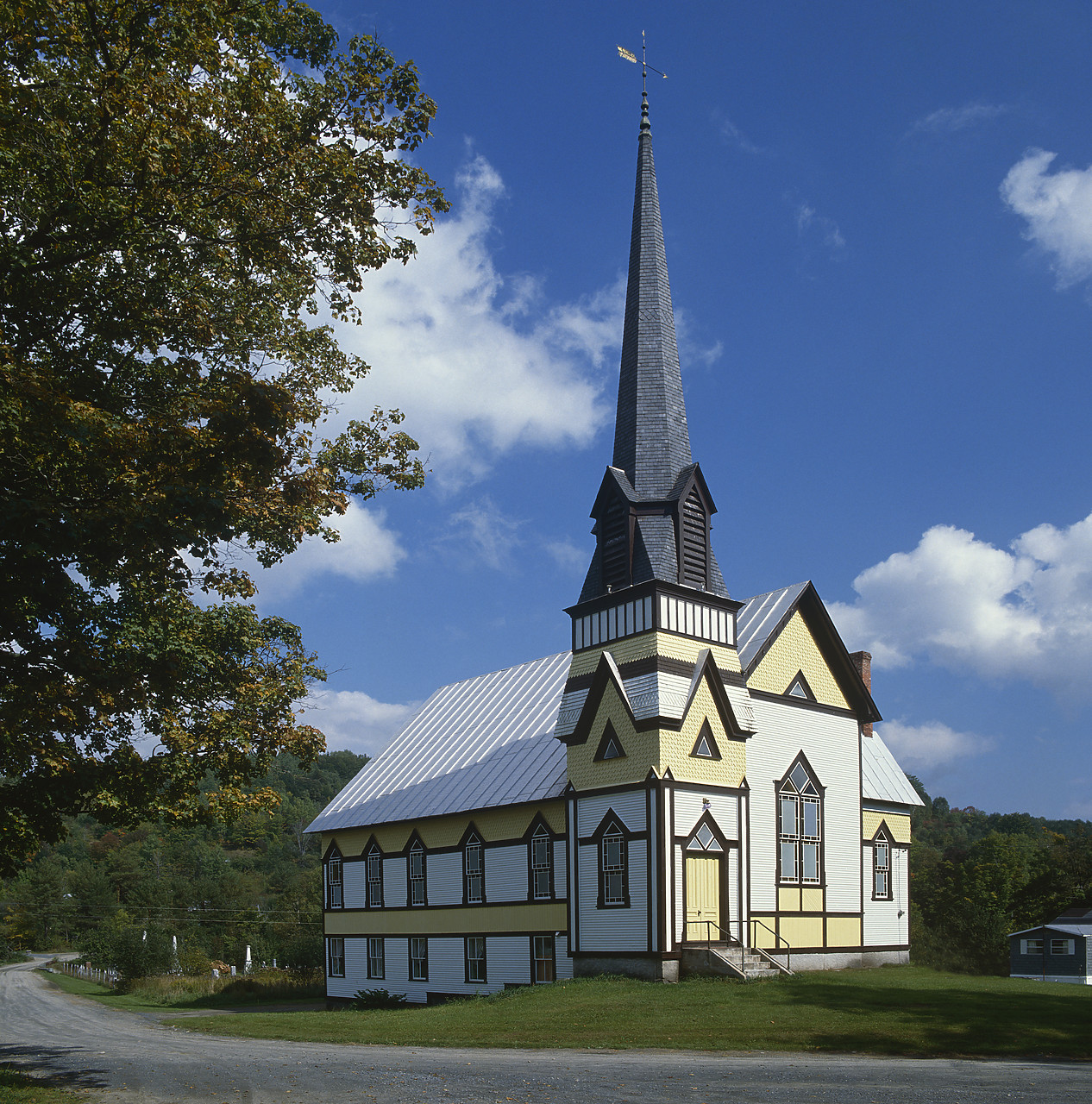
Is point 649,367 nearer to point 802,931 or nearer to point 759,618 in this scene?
point 759,618

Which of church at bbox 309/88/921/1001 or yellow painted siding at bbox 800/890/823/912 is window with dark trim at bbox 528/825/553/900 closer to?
church at bbox 309/88/921/1001

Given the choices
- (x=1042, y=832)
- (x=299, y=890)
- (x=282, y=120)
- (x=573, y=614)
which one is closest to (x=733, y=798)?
(x=573, y=614)

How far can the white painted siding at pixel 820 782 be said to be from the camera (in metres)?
29.2

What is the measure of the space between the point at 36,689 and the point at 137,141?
712 centimetres

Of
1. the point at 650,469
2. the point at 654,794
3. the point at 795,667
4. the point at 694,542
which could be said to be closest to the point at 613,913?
the point at 654,794

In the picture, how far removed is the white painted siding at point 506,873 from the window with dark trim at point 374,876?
674 centimetres

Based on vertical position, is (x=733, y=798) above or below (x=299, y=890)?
above

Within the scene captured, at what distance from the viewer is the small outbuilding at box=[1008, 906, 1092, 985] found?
169 feet

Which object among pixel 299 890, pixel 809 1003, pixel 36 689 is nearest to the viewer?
pixel 36 689

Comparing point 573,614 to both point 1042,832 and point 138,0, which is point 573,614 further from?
point 1042,832

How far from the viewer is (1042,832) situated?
391 feet

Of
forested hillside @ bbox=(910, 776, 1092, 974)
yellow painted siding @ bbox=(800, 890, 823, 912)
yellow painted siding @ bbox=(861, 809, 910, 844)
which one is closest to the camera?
yellow painted siding @ bbox=(800, 890, 823, 912)

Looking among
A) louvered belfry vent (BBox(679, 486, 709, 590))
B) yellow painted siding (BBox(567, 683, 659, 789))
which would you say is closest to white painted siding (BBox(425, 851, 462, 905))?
yellow painted siding (BBox(567, 683, 659, 789))

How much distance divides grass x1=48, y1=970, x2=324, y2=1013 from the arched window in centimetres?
2223
